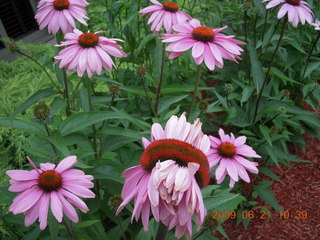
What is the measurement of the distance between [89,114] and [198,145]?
483 mm

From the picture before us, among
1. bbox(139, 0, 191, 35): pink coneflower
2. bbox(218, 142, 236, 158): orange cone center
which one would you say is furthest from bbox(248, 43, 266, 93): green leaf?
bbox(218, 142, 236, 158): orange cone center

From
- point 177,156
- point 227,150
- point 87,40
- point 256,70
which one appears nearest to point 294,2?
point 256,70

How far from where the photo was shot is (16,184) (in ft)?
2.46

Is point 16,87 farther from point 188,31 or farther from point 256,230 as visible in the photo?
point 256,230

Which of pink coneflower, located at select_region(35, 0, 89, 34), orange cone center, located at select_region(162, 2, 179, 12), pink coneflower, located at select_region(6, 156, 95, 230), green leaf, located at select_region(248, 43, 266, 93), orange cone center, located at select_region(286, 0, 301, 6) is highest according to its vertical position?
pink coneflower, located at select_region(35, 0, 89, 34)

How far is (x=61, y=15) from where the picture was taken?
46.8 inches

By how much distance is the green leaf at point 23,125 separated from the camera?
2.95 feet

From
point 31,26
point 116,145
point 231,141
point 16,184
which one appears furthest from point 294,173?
point 31,26

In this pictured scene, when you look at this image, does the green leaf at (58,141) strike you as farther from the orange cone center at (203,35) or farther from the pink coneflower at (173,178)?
the orange cone center at (203,35)

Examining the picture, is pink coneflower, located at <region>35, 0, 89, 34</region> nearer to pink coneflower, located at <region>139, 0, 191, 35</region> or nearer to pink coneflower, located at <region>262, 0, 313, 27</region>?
pink coneflower, located at <region>139, 0, 191, 35</region>

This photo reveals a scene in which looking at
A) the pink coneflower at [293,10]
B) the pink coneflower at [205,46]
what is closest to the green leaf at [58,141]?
the pink coneflower at [205,46]

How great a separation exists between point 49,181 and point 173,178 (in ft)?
1.20

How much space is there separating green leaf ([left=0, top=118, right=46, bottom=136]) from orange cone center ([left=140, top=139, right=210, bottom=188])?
0.47 m

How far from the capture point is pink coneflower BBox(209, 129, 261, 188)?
3.61 feet
